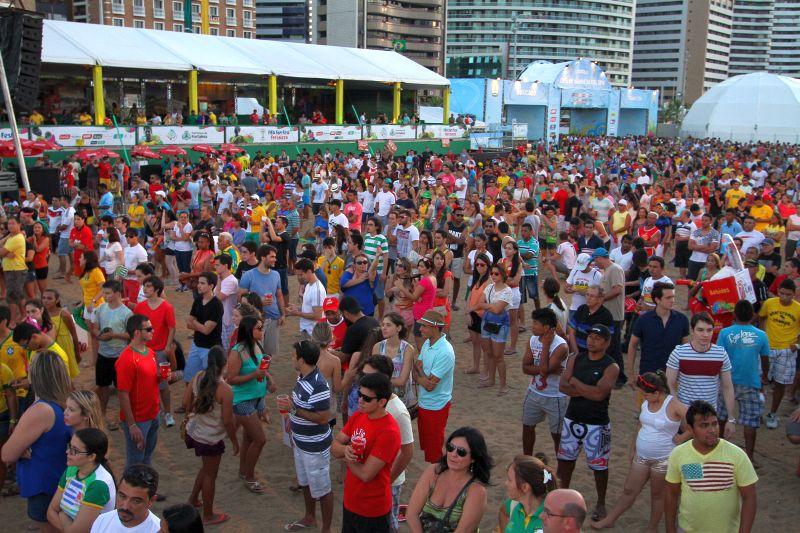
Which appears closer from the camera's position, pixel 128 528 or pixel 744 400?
pixel 128 528

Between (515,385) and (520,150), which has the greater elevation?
(520,150)

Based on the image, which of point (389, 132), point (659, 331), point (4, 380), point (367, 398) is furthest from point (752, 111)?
point (4, 380)

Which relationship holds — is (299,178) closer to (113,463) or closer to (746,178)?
(746,178)

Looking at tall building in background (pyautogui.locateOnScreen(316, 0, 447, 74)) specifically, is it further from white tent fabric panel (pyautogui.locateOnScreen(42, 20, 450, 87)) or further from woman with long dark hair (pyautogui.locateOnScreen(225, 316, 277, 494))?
woman with long dark hair (pyautogui.locateOnScreen(225, 316, 277, 494))

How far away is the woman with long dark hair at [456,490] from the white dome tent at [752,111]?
67.7m

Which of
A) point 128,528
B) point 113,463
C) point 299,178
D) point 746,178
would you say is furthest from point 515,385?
point 746,178

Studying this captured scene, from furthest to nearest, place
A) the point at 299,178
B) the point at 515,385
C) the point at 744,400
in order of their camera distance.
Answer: the point at 299,178 < the point at 515,385 < the point at 744,400

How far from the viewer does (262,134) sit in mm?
28516

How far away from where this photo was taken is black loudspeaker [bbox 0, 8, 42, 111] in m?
14.8

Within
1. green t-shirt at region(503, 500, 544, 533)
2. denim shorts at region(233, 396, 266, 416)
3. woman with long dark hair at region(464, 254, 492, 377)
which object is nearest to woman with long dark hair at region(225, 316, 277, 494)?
denim shorts at region(233, 396, 266, 416)

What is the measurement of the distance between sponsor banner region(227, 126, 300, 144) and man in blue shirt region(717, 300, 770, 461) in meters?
23.6

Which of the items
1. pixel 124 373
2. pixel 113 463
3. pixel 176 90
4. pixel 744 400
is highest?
pixel 176 90

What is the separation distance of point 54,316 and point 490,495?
4027mm

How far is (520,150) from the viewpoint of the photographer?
109 feet
